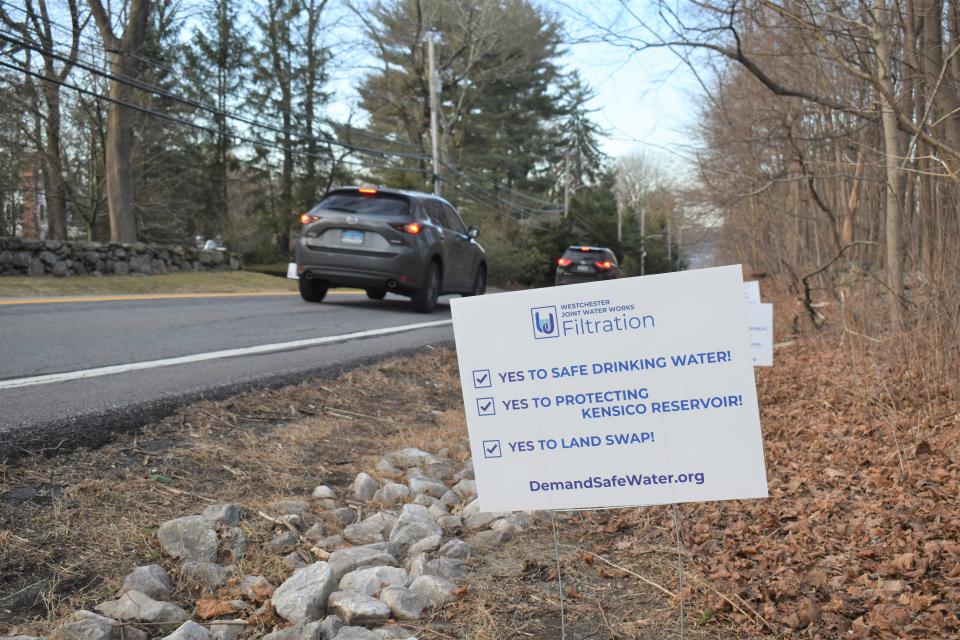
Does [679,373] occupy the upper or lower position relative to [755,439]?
upper

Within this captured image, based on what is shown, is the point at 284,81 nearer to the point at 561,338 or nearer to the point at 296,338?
the point at 296,338

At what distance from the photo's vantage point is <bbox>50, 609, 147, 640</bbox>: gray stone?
273 centimetres

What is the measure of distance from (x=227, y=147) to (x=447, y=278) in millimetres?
27167

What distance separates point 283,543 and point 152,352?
14.2ft

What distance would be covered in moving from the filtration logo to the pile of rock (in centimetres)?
113

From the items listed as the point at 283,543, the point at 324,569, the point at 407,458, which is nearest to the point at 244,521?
the point at 283,543

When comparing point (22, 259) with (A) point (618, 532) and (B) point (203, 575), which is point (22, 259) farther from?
(A) point (618, 532)

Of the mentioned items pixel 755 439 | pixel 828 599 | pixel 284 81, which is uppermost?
pixel 284 81

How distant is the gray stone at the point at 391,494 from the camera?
4.42m

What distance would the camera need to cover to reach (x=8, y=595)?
9.81ft

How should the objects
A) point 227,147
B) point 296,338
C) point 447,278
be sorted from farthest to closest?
point 227,147 < point 447,278 < point 296,338

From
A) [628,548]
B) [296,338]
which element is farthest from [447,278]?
[628,548]

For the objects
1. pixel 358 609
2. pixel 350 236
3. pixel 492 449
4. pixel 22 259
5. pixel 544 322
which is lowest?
pixel 358 609

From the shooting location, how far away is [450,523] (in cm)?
411
